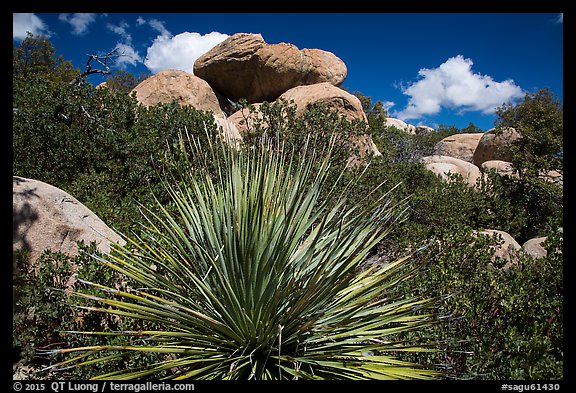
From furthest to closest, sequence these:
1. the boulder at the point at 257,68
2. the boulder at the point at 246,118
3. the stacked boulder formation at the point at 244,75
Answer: the boulder at the point at 257,68 → the stacked boulder formation at the point at 244,75 → the boulder at the point at 246,118

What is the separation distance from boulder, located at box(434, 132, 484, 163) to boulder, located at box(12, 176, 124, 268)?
92.6ft

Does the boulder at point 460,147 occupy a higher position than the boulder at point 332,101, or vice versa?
the boulder at point 460,147

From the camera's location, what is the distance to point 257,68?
17500 mm

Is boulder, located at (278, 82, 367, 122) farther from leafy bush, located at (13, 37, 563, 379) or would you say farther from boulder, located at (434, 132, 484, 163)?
boulder, located at (434, 132, 484, 163)

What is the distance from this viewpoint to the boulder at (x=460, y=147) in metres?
27.6

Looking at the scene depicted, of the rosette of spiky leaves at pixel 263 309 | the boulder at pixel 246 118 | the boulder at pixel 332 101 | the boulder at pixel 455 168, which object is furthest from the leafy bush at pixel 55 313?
the boulder at pixel 455 168

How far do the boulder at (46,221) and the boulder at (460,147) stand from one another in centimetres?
2821

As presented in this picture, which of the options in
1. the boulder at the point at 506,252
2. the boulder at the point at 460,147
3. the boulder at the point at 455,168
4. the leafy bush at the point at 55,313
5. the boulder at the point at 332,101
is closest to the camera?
the leafy bush at the point at 55,313

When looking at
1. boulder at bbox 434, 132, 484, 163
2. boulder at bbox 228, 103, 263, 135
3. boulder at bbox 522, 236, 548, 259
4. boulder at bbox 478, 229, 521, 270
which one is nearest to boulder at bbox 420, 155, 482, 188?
boulder at bbox 434, 132, 484, 163

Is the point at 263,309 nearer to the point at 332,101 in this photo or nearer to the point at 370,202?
the point at 370,202

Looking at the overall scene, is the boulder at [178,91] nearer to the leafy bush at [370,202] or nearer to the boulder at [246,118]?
the boulder at [246,118]
